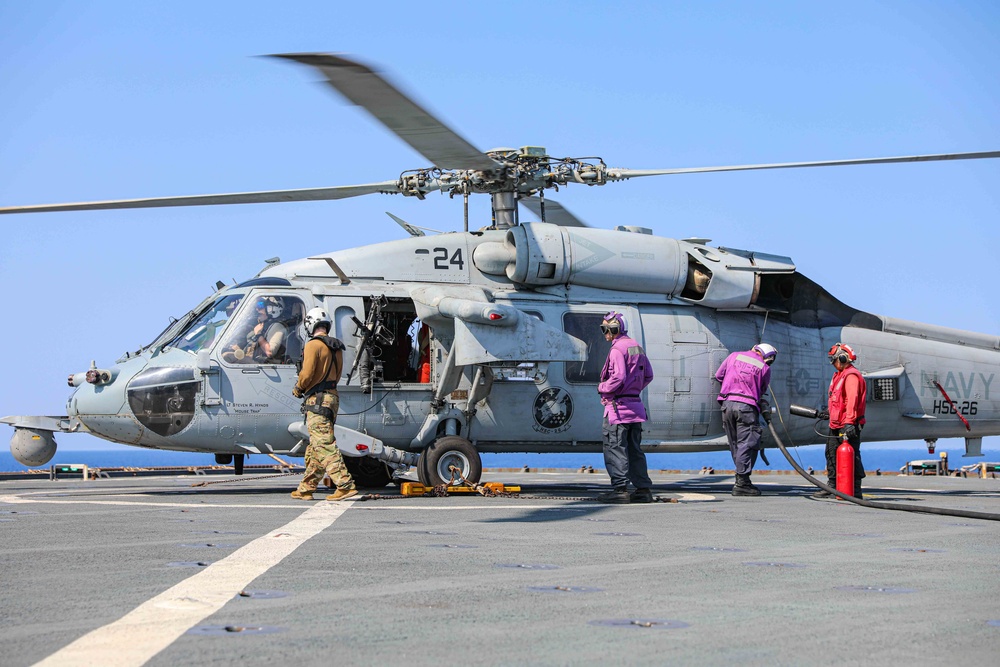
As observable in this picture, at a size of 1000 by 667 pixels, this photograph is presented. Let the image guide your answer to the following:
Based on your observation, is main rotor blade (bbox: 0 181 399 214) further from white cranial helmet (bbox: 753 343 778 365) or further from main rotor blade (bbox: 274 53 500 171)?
white cranial helmet (bbox: 753 343 778 365)

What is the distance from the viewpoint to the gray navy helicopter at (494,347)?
11891 millimetres

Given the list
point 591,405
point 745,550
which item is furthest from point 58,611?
point 591,405

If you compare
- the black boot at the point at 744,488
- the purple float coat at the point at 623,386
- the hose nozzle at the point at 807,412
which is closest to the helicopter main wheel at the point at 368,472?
the purple float coat at the point at 623,386

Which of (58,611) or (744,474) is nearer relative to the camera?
(58,611)

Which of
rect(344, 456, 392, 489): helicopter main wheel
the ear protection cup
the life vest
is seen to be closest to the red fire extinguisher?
the life vest

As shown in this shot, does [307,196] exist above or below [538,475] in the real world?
above

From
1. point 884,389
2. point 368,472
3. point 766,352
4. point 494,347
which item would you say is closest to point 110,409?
point 368,472

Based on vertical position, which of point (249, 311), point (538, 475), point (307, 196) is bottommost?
point (538, 475)

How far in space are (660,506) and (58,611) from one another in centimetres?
722

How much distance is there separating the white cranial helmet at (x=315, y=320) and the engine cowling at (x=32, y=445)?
11.3 ft

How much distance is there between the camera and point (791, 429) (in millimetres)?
13641

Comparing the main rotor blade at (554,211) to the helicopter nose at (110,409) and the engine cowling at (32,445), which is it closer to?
the helicopter nose at (110,409)

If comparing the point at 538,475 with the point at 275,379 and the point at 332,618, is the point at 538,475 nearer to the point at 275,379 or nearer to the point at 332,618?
the point at 275,379

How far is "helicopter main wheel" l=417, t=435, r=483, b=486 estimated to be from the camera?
12.0m
